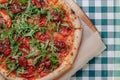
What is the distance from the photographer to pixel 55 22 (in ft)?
14.0

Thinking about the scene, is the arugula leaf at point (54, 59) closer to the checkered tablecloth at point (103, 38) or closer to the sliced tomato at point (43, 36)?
the sliced tomato at point (43, 36)

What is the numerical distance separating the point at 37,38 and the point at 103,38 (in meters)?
0.56

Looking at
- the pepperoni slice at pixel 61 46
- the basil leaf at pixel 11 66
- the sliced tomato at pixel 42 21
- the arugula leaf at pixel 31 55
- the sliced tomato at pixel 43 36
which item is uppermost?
the sliced tomato at pixel 42 21

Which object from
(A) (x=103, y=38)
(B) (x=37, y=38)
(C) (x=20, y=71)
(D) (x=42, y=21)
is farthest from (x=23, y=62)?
(A) (x=103, y=38)

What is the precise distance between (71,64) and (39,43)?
0.30m

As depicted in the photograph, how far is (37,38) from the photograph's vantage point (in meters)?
4.28

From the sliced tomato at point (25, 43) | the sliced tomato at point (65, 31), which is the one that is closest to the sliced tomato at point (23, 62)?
the sliced tomato at point (25, 43)

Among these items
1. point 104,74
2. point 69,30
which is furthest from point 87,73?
point 69,30

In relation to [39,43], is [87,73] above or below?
below

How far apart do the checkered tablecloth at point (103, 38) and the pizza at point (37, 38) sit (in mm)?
223

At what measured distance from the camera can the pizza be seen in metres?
4.21

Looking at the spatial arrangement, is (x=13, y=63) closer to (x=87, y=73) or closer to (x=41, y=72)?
(x=41, y=72)

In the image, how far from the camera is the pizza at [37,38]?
4207mm

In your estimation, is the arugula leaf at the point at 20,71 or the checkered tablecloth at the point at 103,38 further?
the checkered tablecloth at the point at 103,38
